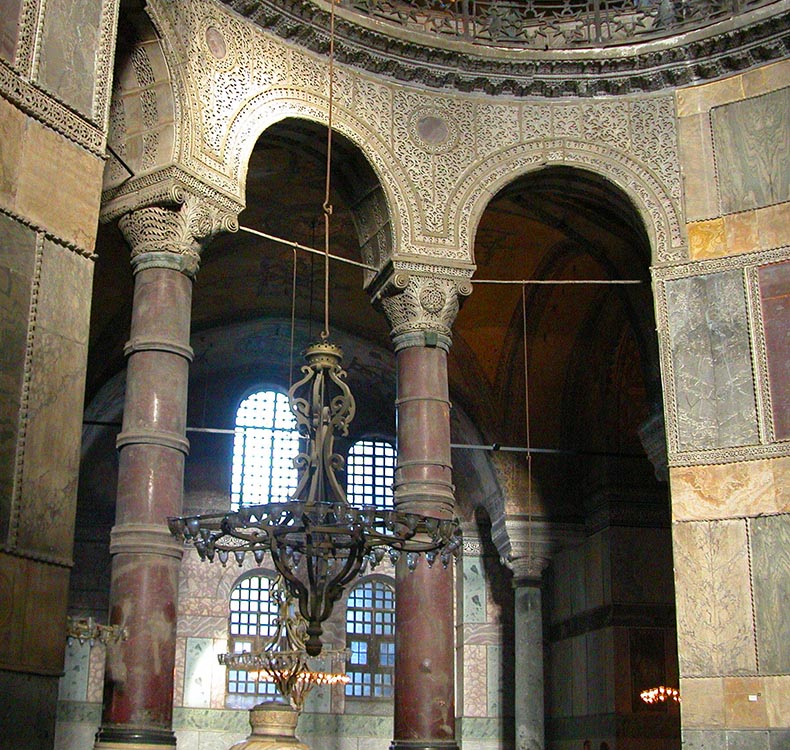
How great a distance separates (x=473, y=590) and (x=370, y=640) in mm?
1875

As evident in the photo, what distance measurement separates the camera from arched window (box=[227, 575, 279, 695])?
18922 millimetres

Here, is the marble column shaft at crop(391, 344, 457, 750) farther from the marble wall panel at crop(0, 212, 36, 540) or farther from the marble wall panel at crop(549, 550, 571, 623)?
the marble wall panel at crop(549, 550, 571, 623)

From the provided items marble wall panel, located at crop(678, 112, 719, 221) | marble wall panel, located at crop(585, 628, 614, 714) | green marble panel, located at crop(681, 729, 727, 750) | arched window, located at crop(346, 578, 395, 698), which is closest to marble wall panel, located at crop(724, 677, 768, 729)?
green marble panel, located at crop(681, 729, 727, 750)

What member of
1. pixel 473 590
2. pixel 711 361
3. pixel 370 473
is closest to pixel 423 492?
pixel 711 361

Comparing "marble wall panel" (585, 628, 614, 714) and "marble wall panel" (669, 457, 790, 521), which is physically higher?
"marble wall panel" (669, 457, 790, 521)

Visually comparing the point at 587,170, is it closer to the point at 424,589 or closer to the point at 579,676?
the point at 424,589

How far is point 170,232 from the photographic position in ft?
37.7

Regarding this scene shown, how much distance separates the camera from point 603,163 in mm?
13742

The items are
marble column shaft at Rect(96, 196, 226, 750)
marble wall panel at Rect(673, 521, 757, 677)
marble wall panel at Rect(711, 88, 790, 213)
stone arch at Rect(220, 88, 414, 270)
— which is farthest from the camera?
marble wall panel at Rect(711, 88, 790, 213)

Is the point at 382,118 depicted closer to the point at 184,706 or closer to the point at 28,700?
the point at 28,700

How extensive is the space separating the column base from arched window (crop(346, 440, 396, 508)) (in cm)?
1045

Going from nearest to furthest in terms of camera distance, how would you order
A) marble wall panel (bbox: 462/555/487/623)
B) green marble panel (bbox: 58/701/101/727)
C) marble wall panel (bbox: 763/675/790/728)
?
marble wall panel (bbox: 763/675/790/728) → green marble panel (bbox: 58/701/101/727) → marble wall panel (bbox: 462/555/487/623)

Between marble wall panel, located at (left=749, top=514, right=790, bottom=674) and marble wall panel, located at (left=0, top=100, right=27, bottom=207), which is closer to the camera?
marble wall panel, located at (left=0, top=100, right=27, bottom=207)

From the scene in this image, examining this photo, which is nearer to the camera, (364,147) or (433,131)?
(364,147)
